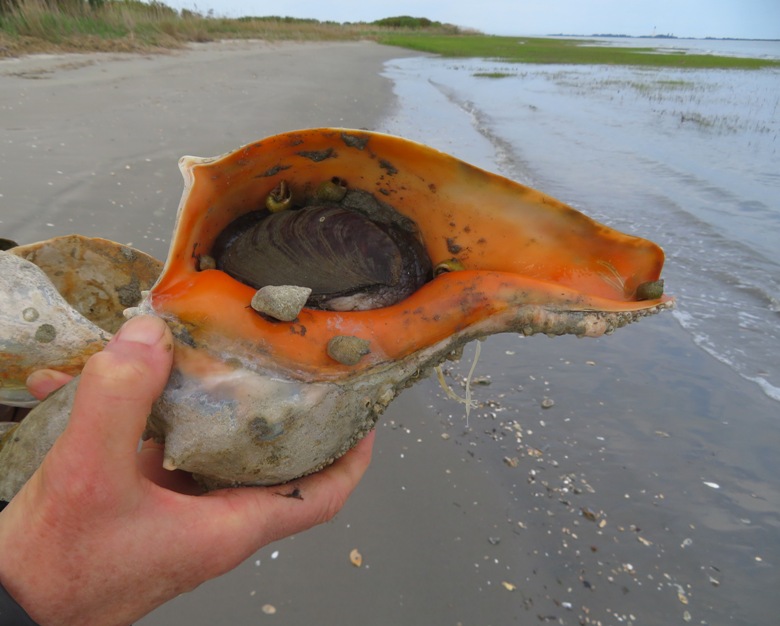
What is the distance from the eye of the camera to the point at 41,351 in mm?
1670

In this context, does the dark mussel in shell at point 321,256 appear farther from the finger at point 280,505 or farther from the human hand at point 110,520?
the finger at point 280,505

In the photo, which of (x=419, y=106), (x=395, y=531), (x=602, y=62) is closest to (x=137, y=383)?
(x=395, y=531)

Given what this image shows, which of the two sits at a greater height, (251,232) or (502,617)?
(251,232)

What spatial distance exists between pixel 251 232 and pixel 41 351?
78 centimetres

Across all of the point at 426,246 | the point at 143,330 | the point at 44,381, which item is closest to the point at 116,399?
the point at 143,330

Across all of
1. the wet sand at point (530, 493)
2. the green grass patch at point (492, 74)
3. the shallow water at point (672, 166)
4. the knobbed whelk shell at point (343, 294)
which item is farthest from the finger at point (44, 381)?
the green grass patch at point (492, 74)

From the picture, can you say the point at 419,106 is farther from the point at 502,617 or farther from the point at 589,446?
the point at 502,617

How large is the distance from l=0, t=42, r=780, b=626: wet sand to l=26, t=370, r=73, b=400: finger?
2.84 feet

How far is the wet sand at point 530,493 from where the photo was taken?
2.02 m

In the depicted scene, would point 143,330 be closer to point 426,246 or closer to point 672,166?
point 426,246

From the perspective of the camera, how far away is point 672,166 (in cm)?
870

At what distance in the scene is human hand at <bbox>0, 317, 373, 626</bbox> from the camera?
100cm

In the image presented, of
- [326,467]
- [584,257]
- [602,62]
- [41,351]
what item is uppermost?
[584,257]

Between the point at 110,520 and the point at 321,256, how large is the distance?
0.78m
